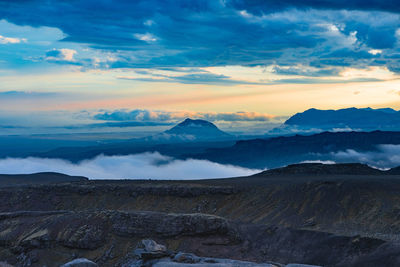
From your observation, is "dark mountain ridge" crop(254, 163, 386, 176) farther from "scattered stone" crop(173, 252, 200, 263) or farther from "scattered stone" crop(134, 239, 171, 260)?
"scattered stone" crop(173, 252, 200, 263)

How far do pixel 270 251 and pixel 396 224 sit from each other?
20.8 m

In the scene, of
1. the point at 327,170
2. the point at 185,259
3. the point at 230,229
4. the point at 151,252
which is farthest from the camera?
the point at 327,170

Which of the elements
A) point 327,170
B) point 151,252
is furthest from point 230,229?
point 327,170

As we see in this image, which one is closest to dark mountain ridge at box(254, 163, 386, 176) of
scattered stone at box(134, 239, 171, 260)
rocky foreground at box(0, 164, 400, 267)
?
rocky foreground at box(0, 164, 400, 267)

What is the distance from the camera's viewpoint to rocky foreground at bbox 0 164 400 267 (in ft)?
200

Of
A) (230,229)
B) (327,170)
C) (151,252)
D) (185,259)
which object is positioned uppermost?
(327,170)

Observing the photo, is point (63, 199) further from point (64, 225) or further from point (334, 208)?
point (334, 208)

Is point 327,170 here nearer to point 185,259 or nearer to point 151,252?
point 151,252

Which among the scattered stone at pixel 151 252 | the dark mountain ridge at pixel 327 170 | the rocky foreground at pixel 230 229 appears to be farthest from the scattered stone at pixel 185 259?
the dark mountain ridge at pixel 327 170

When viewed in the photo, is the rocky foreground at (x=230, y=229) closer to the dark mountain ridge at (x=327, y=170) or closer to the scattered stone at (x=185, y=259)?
the scattered stone at (x=185, y=259)

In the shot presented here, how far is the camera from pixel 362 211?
272ft

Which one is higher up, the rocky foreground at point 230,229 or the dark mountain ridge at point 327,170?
the dark mountain ridge at point 327,170

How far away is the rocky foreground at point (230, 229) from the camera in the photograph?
2399 inches

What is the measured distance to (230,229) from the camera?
73.6 m
